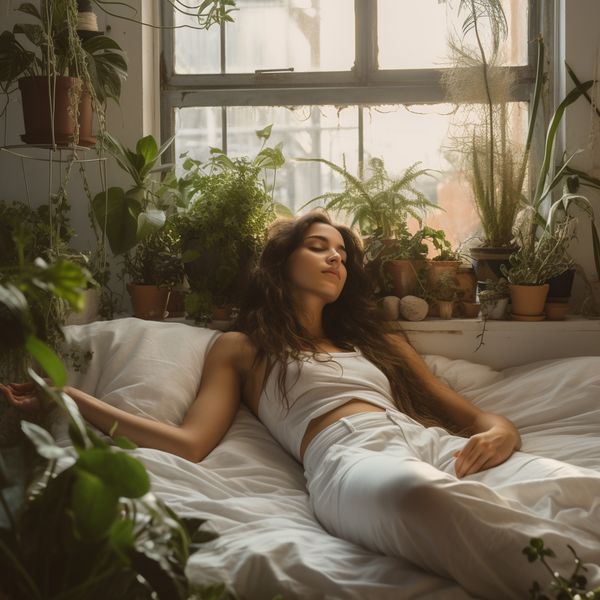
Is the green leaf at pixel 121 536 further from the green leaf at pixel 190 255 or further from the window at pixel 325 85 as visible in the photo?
the window at pixel 325 85

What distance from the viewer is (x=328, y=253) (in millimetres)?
1832

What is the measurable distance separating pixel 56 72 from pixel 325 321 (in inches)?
45.2

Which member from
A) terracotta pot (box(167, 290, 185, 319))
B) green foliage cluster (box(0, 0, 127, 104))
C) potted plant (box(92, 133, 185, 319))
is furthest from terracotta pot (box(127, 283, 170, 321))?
green foliage cluster (box(0, 0, 127, 104))

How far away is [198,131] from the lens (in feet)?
8.32

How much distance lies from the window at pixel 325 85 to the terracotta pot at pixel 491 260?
366 millimetres

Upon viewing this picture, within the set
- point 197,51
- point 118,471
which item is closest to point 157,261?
point 197,51

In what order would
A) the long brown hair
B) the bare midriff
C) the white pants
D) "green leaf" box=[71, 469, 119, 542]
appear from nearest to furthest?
"green leaf" box=[71, 469, 119, 542]
the white pants
the bare midriff
the long brown hair

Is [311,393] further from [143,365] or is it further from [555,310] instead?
[555,310]

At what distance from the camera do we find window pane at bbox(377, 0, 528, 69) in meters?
2.44

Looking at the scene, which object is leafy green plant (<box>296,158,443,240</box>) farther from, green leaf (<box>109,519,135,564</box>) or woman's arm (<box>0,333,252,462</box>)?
green leaf (<box>109,519,135,564</box>)

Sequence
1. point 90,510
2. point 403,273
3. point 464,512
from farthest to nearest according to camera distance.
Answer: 1. point 403,273
2. point 464,512
3. point 90,510

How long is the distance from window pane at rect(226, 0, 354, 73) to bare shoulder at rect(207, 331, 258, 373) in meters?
1.37

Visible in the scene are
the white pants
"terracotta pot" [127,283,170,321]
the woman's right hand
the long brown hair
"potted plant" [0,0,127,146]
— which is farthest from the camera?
"terracotta pot" [127,283,170,321]

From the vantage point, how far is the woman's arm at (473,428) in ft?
4.45
